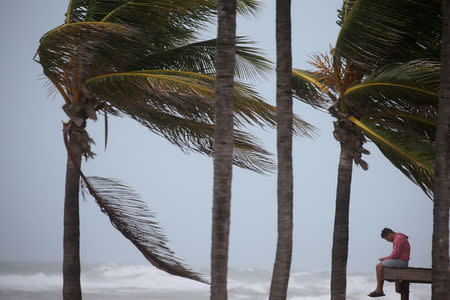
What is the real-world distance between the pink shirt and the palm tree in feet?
12.4

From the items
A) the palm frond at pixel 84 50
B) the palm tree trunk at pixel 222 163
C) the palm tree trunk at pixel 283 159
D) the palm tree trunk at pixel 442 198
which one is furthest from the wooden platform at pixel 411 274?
the palm frond at pixel 84 50

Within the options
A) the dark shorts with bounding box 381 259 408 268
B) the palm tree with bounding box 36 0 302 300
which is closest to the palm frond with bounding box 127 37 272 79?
the palm tree with bounding box 36 0 302 300

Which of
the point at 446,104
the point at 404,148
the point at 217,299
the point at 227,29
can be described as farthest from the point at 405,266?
the point at 227,29

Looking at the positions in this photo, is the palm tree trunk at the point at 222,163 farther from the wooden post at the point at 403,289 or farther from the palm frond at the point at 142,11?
the wooden post at the point at 403,289

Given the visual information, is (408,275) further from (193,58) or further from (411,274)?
(193,58)

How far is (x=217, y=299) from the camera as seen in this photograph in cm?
1053

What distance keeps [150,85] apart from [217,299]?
5.65 meters

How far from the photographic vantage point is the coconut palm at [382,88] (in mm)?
14234

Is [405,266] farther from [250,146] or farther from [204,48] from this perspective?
[204,48]

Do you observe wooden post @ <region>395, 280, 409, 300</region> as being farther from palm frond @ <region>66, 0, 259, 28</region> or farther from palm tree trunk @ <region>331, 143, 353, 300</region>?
palm frond @ <region>66, 0, 259, 28</region>

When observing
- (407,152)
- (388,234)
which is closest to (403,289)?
(388,234)

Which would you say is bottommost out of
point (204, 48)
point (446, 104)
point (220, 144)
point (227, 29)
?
point (220, 144)

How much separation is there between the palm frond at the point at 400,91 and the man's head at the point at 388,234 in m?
2.58

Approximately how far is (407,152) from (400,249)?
2.12 m
